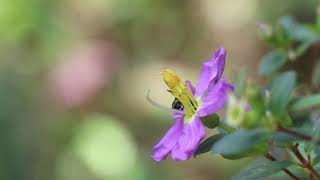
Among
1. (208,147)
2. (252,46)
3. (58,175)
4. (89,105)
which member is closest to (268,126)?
(208,147)

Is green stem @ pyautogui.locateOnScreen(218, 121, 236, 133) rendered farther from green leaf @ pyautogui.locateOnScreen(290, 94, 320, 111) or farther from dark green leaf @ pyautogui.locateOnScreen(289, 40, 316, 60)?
dark green leaf @ pyautogui.locateOnScreen(289, 40, 316, 60)

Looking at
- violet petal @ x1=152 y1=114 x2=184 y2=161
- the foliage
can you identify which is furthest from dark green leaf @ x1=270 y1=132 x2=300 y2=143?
violet petal @ x1=152 y1=114 x2=184 y2=161

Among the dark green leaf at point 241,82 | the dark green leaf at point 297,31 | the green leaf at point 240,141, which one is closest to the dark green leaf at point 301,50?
the dark green leaf at point 297,31

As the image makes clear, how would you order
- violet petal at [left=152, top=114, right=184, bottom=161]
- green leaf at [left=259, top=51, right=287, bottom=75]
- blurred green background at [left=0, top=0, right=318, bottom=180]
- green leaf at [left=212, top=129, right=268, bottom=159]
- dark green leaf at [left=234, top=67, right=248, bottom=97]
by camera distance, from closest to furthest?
green leaf at [left=212, top=129, right=268, bottom=159] → violet petal at [left=152, top=114, right=184, bottom=161] → dark green leaf at [left=234, top=67, right=248, bottom=97] → green leaf at [left=259, top=51, right=287, bottom=75] → blurred green background at [left=0, top=0, right=318, bottom=180]

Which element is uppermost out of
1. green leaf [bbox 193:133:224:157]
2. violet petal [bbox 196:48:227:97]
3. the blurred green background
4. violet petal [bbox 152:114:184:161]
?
violet petal [bbox 196:48:227:97]

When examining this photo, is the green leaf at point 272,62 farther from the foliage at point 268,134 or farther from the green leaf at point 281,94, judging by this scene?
the green leaf at point 281,94

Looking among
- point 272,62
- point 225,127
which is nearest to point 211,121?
point 225,127

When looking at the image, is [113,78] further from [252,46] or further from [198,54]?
[252,46]

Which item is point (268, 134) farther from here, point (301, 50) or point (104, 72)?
point (104, 72)
